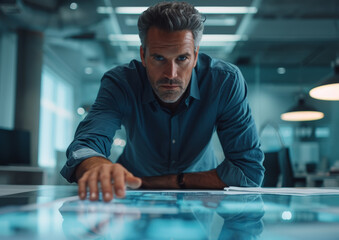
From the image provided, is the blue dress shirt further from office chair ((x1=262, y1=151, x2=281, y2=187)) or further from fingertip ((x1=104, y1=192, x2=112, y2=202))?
office chair ((x1=262, y1=151, x2=281, y2=187))

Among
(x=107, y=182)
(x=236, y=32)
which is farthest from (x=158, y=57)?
(x=236, y=32)

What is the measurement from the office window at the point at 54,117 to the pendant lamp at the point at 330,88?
17.7ft

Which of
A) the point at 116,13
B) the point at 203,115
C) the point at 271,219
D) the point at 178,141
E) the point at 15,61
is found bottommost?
the point at 271,219

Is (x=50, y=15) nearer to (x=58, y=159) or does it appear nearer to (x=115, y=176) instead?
(x=58, y=159)

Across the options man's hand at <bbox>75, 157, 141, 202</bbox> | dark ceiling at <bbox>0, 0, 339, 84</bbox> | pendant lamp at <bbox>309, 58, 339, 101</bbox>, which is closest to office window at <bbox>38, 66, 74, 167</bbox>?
dark ceiling at <bbox>0, 0, 339, 84</bbox>

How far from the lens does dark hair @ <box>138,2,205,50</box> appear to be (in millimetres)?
1251

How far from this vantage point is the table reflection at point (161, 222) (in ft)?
1.22

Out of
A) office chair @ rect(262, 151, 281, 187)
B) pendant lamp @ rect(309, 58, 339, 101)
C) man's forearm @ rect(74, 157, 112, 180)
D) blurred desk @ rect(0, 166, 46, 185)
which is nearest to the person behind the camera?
man's forearm @ rect(74, 157, 112, 180)

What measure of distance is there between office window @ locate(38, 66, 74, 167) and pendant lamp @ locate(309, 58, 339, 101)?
540cm

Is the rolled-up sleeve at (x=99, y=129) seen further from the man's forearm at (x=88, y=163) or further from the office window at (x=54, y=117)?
the office window at (x=54, y=117)

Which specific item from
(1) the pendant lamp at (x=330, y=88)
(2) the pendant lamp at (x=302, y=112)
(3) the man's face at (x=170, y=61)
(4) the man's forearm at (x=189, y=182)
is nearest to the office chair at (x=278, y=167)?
(1) the pendant lamp at (x=330, y=88)

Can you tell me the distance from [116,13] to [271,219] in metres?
4.89

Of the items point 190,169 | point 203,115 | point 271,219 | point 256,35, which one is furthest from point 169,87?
point 256,35

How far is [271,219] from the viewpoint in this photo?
48 centimetres
